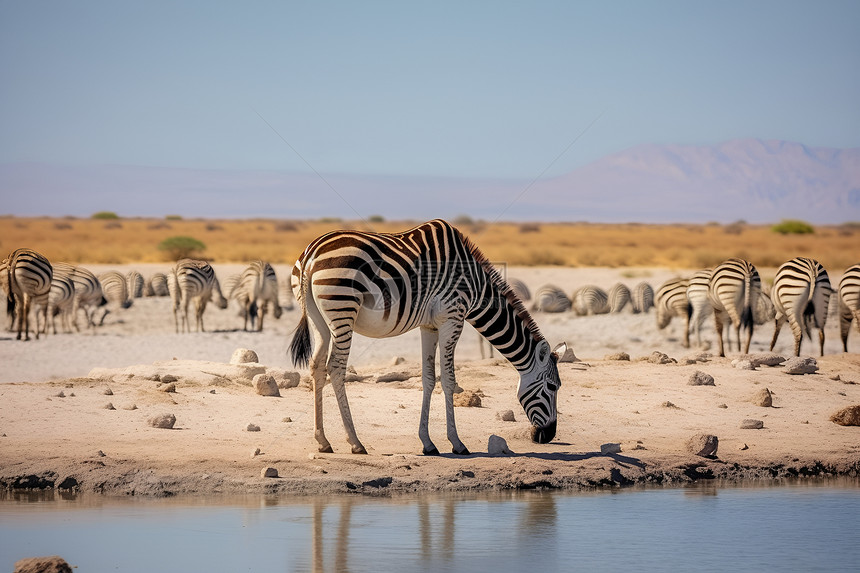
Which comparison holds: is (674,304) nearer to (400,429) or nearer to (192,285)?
(192,285)

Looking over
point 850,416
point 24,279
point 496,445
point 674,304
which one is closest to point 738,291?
point 674,304

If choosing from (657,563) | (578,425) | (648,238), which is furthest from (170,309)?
(648,238)

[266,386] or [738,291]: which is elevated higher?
[738,291]

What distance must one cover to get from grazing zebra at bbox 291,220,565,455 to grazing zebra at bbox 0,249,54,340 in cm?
1321

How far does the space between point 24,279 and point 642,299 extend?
54.5ft

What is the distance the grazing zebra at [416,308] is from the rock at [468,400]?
211 cm

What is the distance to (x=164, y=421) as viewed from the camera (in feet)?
36.7

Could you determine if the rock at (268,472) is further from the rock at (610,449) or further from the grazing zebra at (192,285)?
the grazing zebra at (192,285)

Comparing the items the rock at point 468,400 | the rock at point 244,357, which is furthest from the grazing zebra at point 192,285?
the rock at point 468,400

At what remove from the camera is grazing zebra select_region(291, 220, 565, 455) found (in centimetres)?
962

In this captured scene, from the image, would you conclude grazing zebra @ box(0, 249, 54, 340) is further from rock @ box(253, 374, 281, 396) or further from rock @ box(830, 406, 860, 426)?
rock @ box(830, 406, 860, 426)

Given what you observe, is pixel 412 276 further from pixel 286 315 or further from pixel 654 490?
pixel 286 315

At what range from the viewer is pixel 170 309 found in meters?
28.8

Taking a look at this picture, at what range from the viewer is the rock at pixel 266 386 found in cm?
1307
